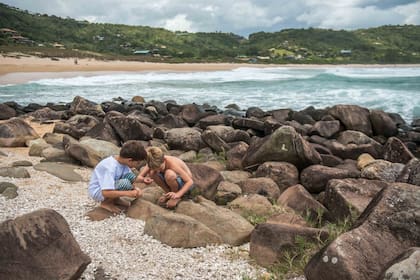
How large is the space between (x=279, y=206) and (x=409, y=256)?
115 inches

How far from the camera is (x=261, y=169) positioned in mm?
7246

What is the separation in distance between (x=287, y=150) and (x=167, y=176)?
2.61 m

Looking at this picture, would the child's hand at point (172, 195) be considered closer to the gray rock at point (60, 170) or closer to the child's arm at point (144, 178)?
the child's arm at point (144, 178)

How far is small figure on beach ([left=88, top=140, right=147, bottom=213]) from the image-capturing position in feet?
17.1

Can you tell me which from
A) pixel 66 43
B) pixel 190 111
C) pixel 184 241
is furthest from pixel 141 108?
pixel 66 43

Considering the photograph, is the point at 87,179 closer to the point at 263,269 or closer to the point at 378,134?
the point at 263,269

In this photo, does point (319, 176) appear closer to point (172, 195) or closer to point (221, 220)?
point (221, 220)

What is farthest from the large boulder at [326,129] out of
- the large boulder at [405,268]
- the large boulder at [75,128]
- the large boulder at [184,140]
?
the large boulder at [405,268]

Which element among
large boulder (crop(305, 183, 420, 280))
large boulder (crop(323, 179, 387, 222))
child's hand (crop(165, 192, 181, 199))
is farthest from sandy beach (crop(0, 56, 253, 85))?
large boulder (crop(305, 183, 420, 280))

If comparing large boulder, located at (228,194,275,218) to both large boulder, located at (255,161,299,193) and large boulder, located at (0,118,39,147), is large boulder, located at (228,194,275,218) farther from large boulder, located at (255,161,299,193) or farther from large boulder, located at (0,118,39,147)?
large boulder, located at (0,118,39,147)

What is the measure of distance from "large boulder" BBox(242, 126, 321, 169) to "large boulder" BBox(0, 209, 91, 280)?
4.31 m

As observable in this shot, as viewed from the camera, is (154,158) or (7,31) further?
(7,31)

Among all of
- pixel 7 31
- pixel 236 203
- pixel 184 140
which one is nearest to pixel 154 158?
pixel 236 203

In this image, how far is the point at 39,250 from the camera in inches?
139
